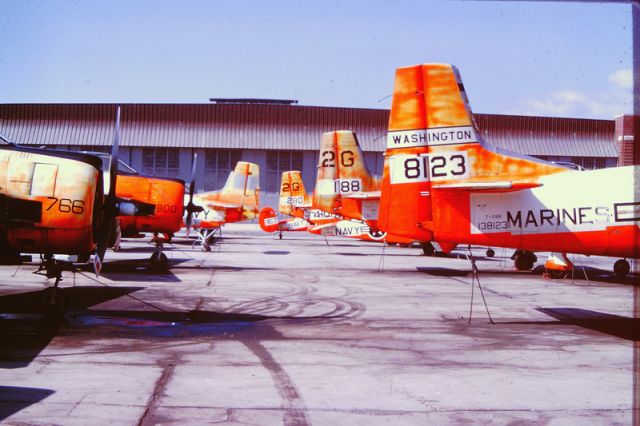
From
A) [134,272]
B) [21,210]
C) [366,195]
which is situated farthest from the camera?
[366,195]

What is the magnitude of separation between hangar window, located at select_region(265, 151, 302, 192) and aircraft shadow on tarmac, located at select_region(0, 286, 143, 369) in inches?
1736

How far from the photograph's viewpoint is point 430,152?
1154 centimetres

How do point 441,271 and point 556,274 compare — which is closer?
point 556,274

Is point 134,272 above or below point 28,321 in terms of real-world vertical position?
above

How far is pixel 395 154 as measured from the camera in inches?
462

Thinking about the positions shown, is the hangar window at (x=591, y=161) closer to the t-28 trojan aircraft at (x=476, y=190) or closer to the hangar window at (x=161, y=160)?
the hangar window at (x=161, y=160)

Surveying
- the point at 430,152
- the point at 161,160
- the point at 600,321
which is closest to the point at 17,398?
the point at 430,152

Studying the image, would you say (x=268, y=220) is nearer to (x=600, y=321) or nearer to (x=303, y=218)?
(x=303, y=218)

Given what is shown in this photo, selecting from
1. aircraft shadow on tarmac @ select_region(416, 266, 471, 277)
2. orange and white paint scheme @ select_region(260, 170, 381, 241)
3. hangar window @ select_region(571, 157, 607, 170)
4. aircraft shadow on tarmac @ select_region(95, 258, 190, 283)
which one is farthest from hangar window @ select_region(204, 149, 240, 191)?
aircraft shadow on tarmac @ select_region(416, 266, 471, 277)

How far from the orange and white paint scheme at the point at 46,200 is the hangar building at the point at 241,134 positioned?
48.2 m

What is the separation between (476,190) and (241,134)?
1922 inches

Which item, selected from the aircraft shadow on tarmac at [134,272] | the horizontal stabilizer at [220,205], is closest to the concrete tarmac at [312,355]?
the aircraft shadow on tarmac at [134,272]

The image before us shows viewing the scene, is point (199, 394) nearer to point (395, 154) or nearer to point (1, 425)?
point (1, 425)

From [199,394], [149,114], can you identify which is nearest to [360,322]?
[199,394]
